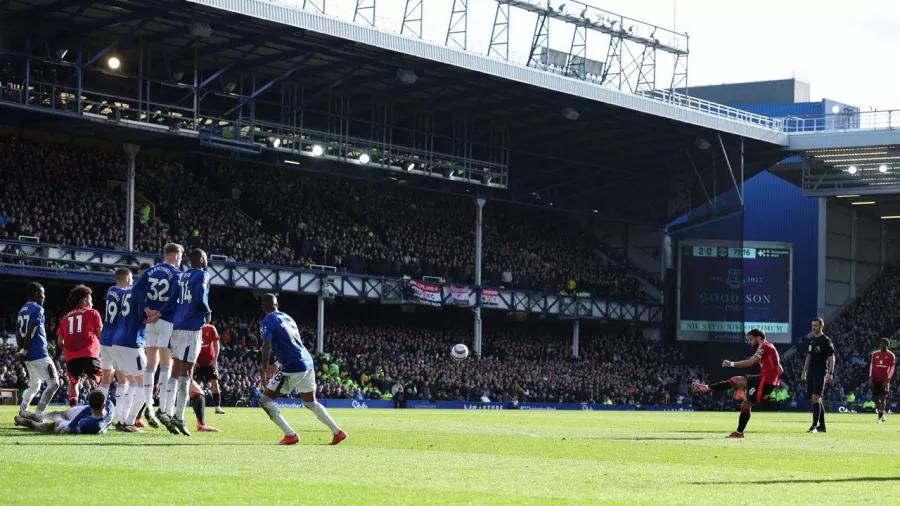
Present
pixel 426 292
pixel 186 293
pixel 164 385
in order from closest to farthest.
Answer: pixel 186 293 < pixel 164 385 < pixel 426 292

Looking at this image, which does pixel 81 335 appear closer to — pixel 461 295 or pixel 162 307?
pixel 162 307

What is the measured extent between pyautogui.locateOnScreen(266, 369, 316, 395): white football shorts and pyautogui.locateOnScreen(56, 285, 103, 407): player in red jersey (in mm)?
4303

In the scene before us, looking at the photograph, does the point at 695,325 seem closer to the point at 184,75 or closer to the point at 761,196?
the point at 761,196

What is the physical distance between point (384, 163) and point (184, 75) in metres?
9.97

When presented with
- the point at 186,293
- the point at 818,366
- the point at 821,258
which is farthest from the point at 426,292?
the point at 186,293

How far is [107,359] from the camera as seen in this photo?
1892cm

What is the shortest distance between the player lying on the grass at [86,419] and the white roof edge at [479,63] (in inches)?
1035

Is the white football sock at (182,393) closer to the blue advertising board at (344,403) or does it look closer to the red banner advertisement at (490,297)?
the blue advertising board at (344,403)

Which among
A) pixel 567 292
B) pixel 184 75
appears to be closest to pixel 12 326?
pixel 184 75

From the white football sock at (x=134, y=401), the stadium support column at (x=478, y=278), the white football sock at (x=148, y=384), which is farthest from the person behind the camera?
the stadium support column at (x=478, y=278)

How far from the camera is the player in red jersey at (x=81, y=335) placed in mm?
19328

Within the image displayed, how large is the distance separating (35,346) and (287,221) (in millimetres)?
35381

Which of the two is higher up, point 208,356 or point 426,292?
point 426,292

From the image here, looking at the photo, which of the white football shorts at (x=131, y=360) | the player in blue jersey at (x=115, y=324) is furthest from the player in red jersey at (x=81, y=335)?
the white football shorts at (x=131, y=360)
